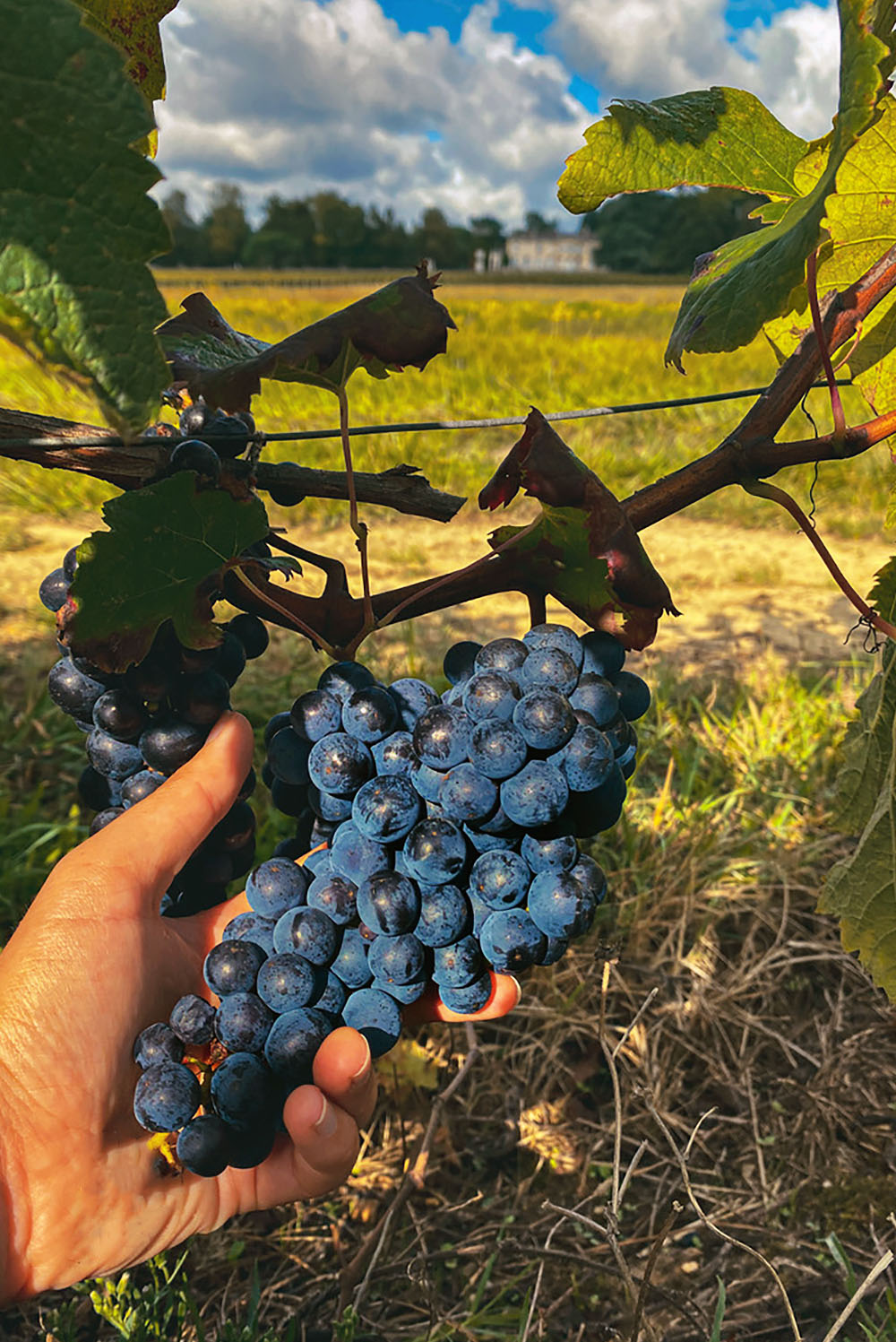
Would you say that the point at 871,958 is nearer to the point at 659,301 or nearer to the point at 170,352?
the point at 170,352

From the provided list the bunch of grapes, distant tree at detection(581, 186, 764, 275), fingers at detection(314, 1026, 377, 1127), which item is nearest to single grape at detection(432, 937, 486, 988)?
the bunch of grapes

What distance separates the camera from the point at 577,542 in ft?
2.72

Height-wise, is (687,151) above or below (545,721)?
above

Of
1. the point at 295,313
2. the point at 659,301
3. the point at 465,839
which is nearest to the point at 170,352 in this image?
the point at 465,839

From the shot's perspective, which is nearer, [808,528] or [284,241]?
[808,528]

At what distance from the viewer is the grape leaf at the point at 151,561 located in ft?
2.61

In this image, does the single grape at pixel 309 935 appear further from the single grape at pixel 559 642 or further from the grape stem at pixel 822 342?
the grape stem at pixel 822 342

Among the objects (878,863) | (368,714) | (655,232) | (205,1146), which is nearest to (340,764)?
(368,714)

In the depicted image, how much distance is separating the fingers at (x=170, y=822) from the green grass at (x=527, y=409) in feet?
12.5

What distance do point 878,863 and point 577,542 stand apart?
555 mm

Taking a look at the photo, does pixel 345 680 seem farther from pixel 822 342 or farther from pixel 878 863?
pixel 878 863

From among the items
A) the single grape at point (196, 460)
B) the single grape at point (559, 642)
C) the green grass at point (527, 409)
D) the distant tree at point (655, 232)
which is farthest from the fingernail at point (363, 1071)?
the distant tree at point (655, 232)

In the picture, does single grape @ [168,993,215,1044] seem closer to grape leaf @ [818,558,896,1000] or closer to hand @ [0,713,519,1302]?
hand @ [0,713,519,1302]

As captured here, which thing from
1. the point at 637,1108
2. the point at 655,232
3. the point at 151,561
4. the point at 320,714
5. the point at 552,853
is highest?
the point at 655,232
